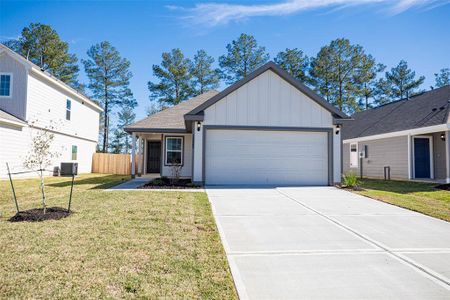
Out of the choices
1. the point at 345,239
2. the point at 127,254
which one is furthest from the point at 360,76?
the point at 127,254

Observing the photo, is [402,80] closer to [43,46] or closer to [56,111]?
[56,111]

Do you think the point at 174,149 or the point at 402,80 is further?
the point at 402,80

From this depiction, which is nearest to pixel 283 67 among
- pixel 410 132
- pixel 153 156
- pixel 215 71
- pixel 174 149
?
pixel 215 71

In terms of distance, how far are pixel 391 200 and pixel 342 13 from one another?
9.21 metres

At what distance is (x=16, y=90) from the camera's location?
1470 cm

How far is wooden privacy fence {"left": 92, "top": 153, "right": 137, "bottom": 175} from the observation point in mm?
21172

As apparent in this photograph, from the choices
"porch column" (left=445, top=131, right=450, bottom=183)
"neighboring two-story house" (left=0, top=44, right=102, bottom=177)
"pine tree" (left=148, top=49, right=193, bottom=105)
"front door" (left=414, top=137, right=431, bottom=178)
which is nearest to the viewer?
"porch column" (left=445, top=131, right=450, bottom=183)

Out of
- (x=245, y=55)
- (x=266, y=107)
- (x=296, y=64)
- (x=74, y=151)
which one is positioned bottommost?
(x=74, y=151)

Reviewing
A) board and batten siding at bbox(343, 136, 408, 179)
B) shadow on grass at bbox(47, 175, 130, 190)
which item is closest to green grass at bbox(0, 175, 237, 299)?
shadow on grass at bbox(47, 175, 130, 190)

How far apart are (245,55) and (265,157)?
20.4m

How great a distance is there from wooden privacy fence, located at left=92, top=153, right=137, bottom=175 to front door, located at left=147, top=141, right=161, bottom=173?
4.12 metres

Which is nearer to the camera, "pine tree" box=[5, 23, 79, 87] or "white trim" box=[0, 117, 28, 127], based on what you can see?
"white trim" box=[0, 117, 28, 127]

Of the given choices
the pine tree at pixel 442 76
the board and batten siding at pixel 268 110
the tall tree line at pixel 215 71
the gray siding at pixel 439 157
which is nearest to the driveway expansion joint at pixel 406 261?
the board and batten siding at pixel 268 110

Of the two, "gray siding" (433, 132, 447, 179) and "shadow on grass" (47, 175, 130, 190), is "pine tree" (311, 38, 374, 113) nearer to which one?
"gray siding" (433, 132, 447, 179)
